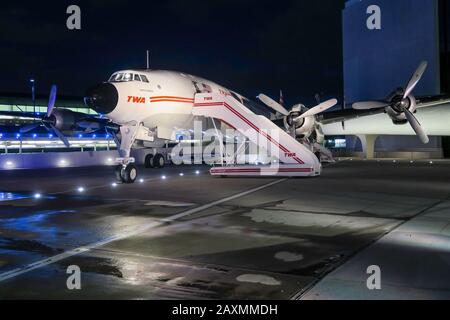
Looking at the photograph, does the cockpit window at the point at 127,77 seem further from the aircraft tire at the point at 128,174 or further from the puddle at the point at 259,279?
the puddle at the point at 259,279

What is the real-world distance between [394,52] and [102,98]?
147ft

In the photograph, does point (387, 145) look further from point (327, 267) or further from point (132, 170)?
point (327, 267)

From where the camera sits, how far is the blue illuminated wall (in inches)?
1921

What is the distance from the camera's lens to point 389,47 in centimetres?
5378

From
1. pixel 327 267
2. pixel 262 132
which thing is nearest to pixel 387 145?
pixel 262 132

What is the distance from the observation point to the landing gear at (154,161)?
99.5ft

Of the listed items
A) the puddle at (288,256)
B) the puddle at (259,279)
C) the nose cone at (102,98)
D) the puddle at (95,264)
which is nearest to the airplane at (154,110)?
the nose cone at (102,98)

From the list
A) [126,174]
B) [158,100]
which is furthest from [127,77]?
[126,174]

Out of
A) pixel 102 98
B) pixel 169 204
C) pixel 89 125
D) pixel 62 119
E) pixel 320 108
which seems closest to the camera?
pixel 169 204

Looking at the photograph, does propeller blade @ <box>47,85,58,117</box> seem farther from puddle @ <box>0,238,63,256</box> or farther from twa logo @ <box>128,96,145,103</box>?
puddle @ <box>0,238,63,256</box>

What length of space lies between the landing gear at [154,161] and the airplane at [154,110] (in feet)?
11.0

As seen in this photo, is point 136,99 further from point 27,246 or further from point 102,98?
point 27,246

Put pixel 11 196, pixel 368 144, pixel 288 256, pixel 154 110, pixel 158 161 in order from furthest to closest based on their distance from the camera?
pixel 368 144 < pixel 158 161 < pixel 154 110 < pixel 11 196 < pixel 288 256

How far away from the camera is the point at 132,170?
19.3 metres
